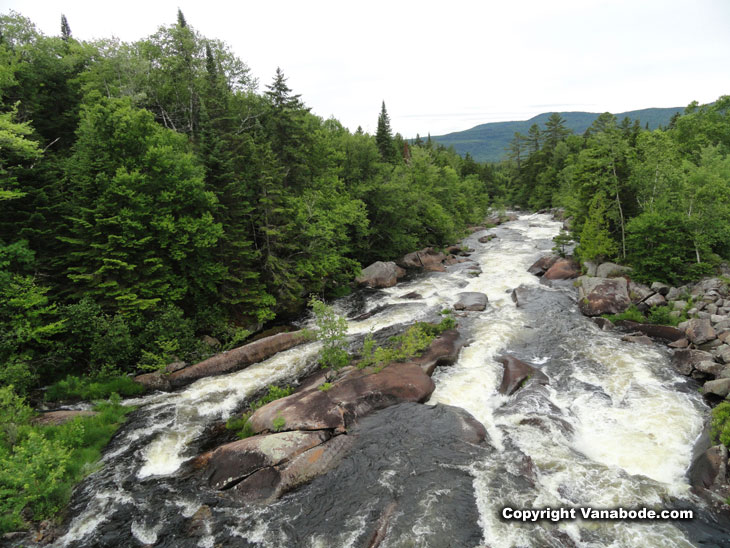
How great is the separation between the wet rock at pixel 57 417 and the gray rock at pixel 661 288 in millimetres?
32280

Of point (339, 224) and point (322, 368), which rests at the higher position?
point (339, 224)

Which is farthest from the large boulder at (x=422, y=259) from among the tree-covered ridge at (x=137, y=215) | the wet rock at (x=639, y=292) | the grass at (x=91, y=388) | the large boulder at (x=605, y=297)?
the grass at (x=91, y=388)

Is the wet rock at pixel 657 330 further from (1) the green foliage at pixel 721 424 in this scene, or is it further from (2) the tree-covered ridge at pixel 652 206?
(1) the green foliage at pixel 721 424

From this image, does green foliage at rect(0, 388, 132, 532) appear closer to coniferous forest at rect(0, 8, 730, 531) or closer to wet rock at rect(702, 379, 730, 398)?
coniferous forest at rect(0, 8, 730, 531)

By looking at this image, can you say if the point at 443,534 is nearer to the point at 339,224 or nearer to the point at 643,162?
the point at 339,224

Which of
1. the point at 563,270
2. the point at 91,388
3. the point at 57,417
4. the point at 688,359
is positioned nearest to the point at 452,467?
the point at 688,359

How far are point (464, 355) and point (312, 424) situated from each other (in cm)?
979

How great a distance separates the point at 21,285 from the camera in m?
16.2

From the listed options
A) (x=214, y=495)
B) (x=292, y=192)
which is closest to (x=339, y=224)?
(x=292, y=192)

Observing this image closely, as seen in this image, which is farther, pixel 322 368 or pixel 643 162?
pixel 643 162

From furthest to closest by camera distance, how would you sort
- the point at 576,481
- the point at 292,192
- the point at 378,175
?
1. the point at 378,175
2. the point at 292,192
3. the point at 576,481

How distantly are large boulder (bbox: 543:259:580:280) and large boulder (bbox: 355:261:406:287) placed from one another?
13703 mm

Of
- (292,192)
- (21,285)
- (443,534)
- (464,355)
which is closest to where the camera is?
(443,534)

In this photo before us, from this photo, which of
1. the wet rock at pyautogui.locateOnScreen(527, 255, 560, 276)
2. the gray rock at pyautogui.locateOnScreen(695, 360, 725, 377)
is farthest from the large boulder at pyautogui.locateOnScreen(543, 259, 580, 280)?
the gray rock at pyautogui.locateOnScreen(695, 360, 725, 377)
